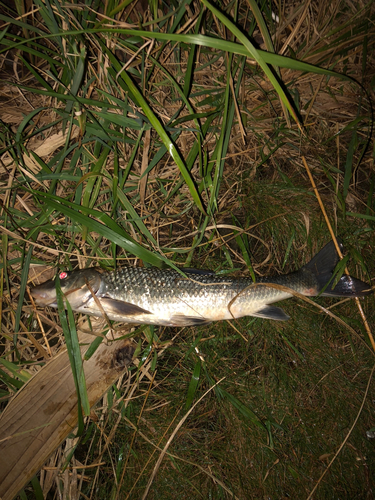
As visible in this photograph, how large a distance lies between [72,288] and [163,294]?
0.75 meters

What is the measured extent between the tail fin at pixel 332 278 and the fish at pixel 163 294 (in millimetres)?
81

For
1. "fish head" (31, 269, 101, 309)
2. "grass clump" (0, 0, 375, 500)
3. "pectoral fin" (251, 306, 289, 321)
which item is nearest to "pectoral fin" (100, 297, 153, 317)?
"fish head" (31, 269, 101, 309)

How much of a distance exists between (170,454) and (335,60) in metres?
3.84

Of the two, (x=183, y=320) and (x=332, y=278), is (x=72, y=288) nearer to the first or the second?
(x=183, y=320)

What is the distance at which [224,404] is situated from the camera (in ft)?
8.45

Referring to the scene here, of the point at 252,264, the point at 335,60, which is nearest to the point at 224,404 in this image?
the point at 252,264

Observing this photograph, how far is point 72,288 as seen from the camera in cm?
220

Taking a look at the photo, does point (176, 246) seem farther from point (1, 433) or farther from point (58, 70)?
point (1, 433)

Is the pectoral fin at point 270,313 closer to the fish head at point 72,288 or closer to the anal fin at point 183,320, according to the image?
the anal fin at point 183,320

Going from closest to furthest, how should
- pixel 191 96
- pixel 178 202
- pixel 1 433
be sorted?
pixel 1 433 < pixel 191 96 < pixel 178 202

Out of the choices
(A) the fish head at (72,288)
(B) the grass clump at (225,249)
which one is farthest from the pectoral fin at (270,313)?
(A) the fish head at (72,288)

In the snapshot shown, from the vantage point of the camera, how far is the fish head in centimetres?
218

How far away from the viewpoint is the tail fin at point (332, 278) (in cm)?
232

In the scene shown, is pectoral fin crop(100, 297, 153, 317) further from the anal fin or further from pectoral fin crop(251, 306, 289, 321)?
pectoral fin crop(251, 306, 289, 321)
